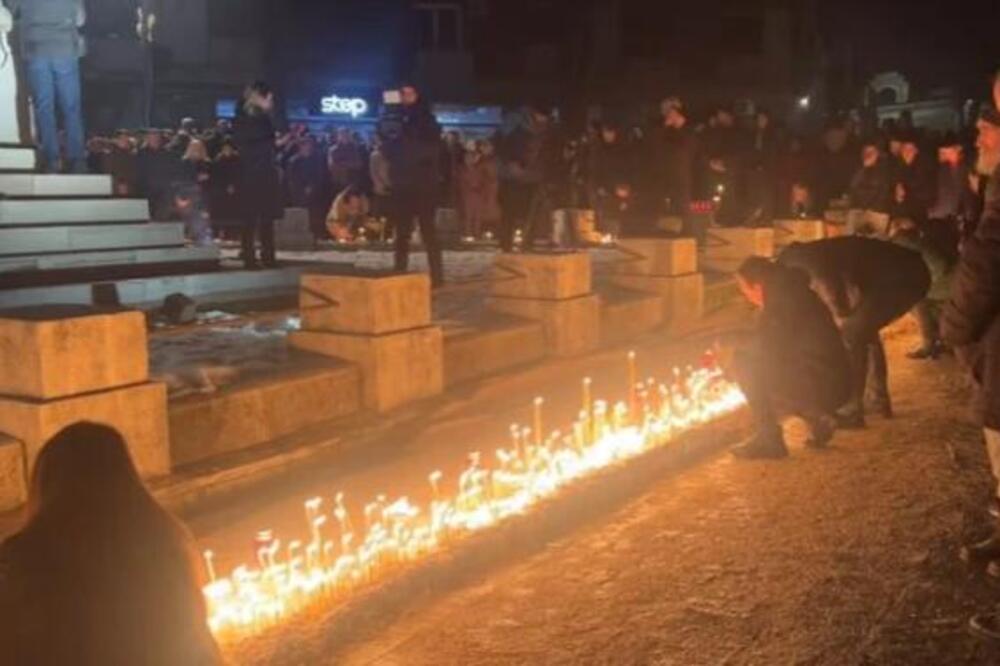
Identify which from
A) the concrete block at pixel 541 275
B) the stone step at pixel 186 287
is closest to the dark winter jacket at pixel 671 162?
the concrete block at pixel 541 275

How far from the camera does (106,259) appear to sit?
11891 millimetres

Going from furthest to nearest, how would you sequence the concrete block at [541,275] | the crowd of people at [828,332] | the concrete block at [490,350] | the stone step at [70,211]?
the stone step at [70,211]
the concrete block at [541,275]
the concrete block at [490,350]
the crowd of people at [828,332]

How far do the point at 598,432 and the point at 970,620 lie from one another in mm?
3309

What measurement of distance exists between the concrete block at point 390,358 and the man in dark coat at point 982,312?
4123 millimetres

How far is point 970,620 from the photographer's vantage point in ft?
16.7

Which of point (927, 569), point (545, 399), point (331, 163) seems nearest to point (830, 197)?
point (331, 163)

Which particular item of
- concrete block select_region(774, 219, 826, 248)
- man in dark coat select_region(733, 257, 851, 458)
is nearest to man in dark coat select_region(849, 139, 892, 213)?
concrete block select_region(774, 219, 826, 248)

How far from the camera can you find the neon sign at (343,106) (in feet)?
134

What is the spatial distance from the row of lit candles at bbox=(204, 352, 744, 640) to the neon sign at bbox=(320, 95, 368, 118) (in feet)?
108

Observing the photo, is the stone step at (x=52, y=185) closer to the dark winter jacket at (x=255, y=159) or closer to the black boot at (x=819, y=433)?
the dark winter jacket at (x=255, y=159)

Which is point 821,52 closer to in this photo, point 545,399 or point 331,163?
point 331,163

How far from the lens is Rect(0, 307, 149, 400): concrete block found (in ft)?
20.5

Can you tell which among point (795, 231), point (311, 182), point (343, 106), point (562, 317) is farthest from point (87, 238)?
point (343, 106)

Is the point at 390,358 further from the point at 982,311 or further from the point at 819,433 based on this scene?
the point at 982,311
